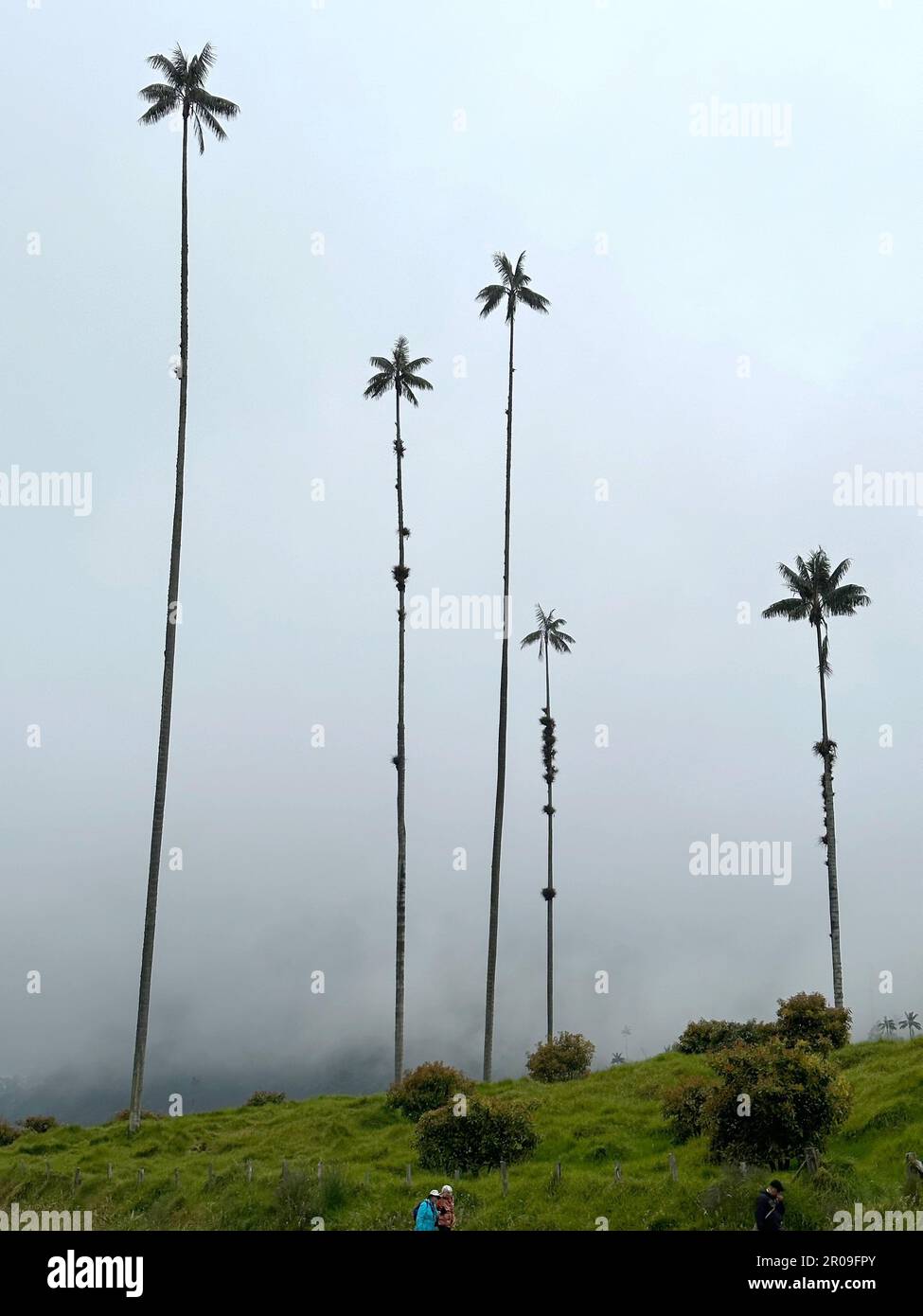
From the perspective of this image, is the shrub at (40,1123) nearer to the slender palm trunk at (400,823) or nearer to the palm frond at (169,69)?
the slender palm trunk at (400,823)

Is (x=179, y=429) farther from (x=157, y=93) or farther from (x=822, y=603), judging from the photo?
(x=822, y=603)

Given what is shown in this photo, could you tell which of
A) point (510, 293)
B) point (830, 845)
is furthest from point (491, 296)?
point (830, 845)

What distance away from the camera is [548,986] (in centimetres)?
6675

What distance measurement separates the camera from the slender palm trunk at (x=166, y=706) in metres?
36.4

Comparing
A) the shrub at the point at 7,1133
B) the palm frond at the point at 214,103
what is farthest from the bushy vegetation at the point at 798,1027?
the palm frond at the point at 214,103

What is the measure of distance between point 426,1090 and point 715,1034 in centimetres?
1422

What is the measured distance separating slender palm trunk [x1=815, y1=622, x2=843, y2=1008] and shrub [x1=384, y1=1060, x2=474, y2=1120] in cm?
2260

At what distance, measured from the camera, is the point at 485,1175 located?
26656 mm

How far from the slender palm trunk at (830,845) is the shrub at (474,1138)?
1072 inches

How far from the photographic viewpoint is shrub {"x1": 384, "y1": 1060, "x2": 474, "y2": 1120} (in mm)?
36531
